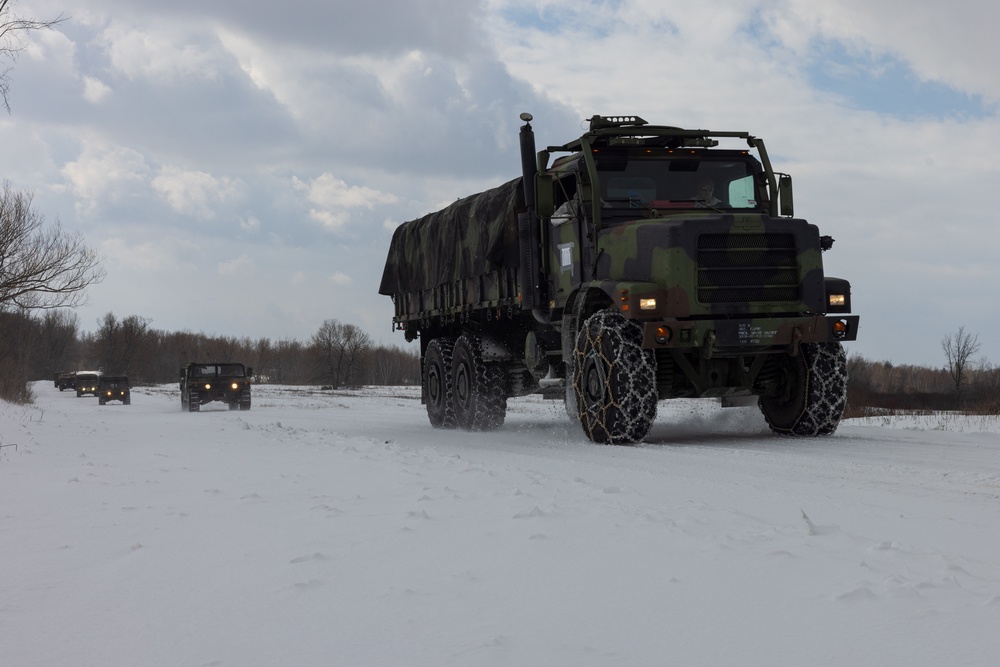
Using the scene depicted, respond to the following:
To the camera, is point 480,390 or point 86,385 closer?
point 480,390

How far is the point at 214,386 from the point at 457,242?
68.6ft

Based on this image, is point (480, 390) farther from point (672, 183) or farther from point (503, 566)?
point (503, 566)

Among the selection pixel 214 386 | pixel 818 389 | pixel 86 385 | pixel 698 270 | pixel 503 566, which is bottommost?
pixel 503 566

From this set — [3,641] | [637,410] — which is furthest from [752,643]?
[637,410]

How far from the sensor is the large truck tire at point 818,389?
37.1ft

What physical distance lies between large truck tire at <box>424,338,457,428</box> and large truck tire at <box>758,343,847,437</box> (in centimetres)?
653

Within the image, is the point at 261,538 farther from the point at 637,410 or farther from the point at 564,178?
the point at 564,178

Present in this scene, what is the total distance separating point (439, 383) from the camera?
55.9 feet

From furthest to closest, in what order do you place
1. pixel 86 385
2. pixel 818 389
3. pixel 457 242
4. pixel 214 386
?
A: pixel 86 385 → pixel 214 386 → pixel 457 242 → pixel 818 389

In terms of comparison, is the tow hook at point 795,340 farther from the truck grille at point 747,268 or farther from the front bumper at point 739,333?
the truck grille at point 747,268

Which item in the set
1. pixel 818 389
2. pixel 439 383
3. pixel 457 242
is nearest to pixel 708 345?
pixel 818 389

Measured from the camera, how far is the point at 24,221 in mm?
37000

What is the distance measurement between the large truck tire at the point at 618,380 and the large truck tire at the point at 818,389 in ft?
6.57

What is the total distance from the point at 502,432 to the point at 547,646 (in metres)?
11.6
